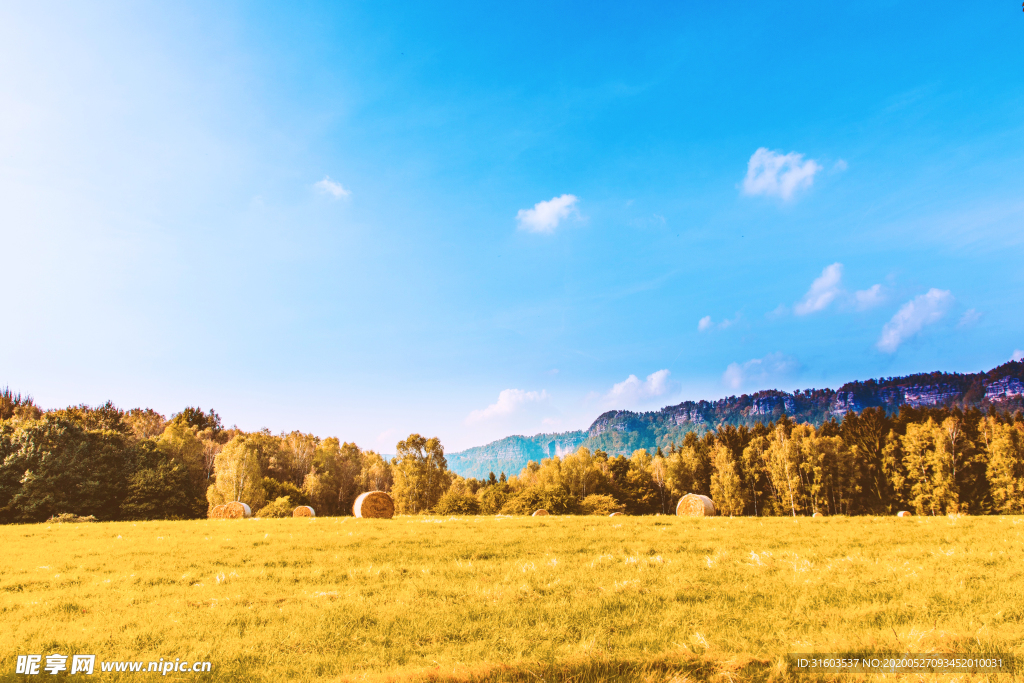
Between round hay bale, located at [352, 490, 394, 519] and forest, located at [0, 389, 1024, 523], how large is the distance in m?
17.4

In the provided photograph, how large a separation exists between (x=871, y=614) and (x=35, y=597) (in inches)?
679

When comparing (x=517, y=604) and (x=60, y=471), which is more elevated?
(x=60, y=471)

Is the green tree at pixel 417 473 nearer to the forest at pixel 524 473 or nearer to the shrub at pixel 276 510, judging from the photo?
the forest at pixel 524 473

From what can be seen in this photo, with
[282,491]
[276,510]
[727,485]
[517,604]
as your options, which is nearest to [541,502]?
[276,510]

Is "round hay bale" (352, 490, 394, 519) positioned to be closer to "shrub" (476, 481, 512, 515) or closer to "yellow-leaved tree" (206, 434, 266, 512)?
"shrub" (476, 481, 512, 515)

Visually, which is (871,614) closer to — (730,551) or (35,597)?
(730,551)

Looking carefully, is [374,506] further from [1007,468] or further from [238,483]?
[1007,468]

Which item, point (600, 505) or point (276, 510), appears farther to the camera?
point (600, 505)

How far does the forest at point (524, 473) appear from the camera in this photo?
4931 cm

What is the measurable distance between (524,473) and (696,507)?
8509 cm

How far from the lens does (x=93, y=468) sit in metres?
53.5

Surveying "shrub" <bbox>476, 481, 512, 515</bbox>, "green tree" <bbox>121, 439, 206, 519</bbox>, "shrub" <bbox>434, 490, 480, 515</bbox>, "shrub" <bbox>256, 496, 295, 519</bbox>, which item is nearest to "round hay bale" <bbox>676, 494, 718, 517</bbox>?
"shrub" <bbox>476, 481, 512, 515</bbox>

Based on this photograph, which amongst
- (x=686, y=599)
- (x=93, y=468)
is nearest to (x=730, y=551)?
(x=686, y=599)

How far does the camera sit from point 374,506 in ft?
109
